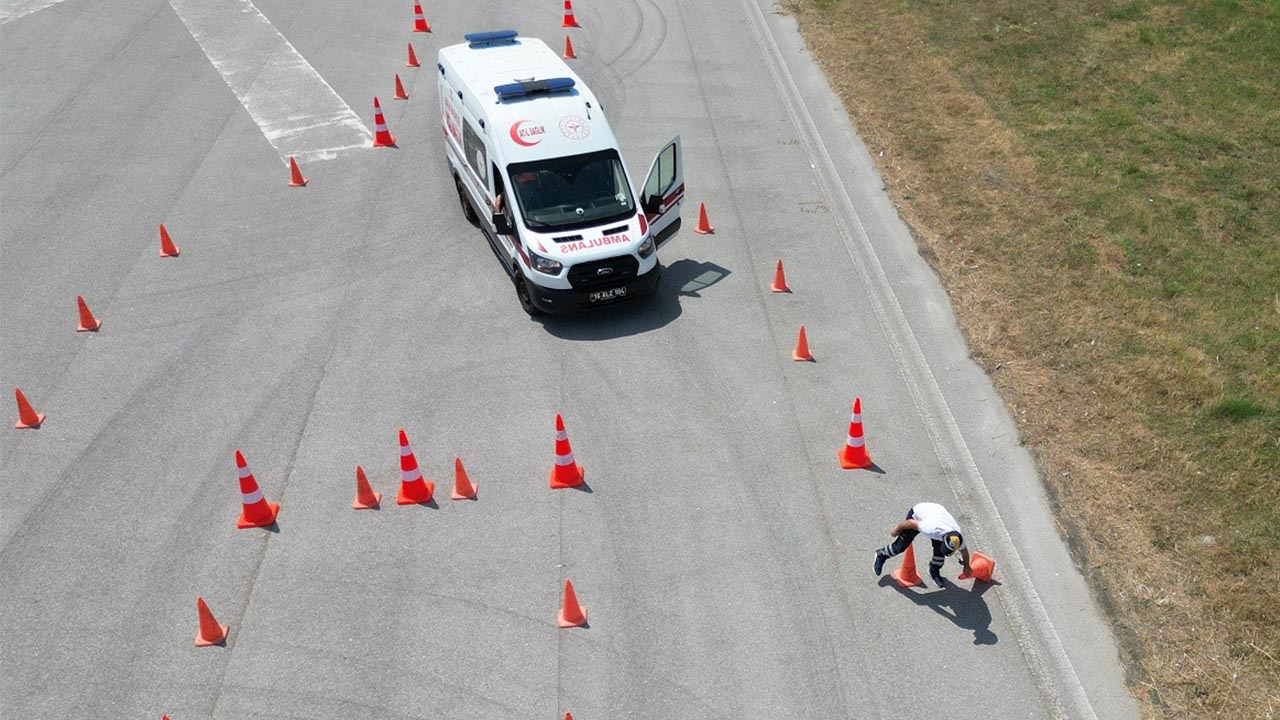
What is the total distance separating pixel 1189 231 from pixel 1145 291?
204cm

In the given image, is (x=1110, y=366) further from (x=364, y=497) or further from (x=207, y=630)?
(x=207, y=630)

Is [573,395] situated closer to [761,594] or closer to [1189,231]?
[761,594]

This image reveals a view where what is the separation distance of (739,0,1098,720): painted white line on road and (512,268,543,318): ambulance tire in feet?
14.5

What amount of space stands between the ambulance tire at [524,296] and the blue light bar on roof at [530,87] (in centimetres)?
242

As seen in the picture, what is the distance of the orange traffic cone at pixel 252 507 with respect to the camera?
37.3 feet

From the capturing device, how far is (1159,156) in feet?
60.6

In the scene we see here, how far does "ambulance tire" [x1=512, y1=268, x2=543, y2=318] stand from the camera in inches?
588

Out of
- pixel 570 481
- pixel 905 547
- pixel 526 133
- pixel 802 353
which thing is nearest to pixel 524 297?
pixel 526 133

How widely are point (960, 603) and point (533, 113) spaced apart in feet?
27.4

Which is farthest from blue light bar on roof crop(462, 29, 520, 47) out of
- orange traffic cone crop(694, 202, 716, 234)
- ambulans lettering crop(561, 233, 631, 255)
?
ambulans lettering crop(561, 233, 631, 255)

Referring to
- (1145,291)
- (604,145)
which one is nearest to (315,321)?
(604,145)

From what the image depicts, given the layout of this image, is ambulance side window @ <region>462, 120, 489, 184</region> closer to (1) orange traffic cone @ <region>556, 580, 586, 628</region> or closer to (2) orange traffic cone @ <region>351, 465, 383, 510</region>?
(2) orange traffic cone @ <region>351, 465, 383, 510</region>

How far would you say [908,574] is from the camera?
35.4 ft

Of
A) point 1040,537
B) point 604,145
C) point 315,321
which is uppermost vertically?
point 604,145
